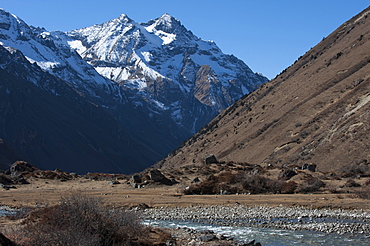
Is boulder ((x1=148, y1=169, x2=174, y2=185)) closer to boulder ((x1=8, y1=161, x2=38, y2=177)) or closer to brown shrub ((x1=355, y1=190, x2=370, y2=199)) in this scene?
boulder ((x1=8, y1=161, x2=38, y2=177))

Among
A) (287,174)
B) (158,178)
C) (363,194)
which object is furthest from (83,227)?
(158,178)

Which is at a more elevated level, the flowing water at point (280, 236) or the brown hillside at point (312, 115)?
the brown hillside at point (312, 115)

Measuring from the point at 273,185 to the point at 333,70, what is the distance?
210 feet

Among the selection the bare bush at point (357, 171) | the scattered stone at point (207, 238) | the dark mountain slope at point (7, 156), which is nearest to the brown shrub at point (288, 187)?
the bare bush at point (357, 171)

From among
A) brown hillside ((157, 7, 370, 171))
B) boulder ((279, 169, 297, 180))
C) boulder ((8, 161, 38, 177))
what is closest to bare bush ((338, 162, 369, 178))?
brown hillside ((157, 7, 370, 171))

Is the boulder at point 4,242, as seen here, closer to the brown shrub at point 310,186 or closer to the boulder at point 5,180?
the brown shrub at point 310,186

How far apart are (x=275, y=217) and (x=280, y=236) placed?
18.2ft

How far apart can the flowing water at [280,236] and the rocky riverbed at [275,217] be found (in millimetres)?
862

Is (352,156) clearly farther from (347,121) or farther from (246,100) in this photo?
(246,100)

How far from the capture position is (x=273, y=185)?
42312mm

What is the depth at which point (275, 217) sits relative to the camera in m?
28.7

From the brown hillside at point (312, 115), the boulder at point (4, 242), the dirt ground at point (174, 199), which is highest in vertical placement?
the brown hillside at point (312, 115)

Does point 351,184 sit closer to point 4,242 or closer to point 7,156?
point 4,242

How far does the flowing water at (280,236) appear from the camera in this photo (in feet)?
71.1
